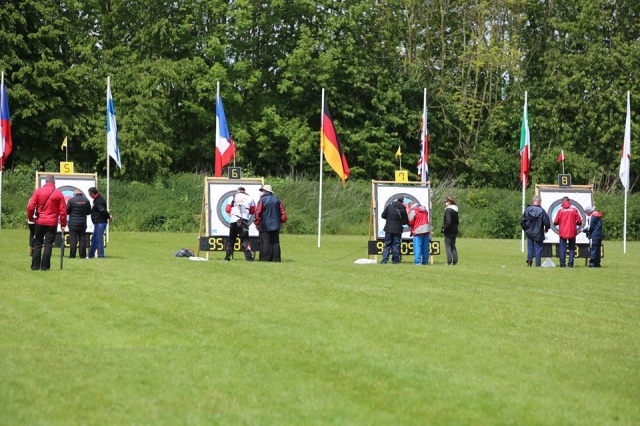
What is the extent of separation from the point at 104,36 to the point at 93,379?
58049 mm

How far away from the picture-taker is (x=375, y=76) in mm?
70688

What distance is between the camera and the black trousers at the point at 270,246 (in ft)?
98.0

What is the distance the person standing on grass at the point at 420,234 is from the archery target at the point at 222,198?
435cm

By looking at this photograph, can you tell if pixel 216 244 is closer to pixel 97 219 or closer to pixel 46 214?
pixel 97 219

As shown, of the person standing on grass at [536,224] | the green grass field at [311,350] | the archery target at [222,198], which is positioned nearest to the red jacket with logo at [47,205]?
the green grass field at [311,350]

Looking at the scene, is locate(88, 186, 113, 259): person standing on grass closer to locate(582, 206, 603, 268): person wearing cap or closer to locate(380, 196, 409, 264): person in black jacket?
locate(380, 196, 409, 264): person in black jacket

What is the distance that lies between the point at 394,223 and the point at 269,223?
3.24 meters

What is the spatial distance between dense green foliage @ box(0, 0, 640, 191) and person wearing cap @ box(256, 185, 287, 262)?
107 feet

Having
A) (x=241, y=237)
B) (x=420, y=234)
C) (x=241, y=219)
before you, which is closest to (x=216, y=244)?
(x=241, y=237)

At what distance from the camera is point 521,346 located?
13.2m

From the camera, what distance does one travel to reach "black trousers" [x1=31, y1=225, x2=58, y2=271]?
2252 centimetres

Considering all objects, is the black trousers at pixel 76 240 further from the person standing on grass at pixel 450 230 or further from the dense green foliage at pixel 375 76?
the dense green foliage at pixel 375 76

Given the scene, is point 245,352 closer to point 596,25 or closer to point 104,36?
point 104,36

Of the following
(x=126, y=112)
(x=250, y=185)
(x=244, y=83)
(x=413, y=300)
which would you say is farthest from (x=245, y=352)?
(x=244, y=83)
